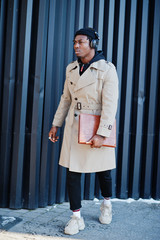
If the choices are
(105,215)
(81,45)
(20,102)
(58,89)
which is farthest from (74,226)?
(81,45)

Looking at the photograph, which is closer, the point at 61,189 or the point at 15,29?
the point at 15,29

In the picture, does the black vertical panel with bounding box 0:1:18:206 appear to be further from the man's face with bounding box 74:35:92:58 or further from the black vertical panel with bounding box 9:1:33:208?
the man's face with bounding box 74:35:92:58

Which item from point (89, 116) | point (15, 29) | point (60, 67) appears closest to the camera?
point (89, 116)

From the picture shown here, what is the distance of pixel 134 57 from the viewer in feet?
14.7

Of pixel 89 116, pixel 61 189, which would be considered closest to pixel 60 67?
pixel 89 116

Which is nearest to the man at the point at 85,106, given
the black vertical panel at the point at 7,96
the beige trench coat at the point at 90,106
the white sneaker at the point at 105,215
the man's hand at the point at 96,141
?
the beige trench coat at the point at 90,106

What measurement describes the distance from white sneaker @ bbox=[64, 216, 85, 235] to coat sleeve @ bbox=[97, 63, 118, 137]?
98cm

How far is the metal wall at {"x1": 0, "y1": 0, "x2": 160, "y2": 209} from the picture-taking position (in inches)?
150

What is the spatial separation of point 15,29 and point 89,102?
148cm

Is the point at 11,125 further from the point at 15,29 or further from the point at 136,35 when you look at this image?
the point at 136,35

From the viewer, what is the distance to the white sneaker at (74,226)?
307 centimetres

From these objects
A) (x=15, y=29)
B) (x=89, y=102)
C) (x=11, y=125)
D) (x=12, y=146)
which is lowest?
(x=12, y=146)

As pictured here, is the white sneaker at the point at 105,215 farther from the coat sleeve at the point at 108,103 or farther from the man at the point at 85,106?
the coat sleeve at the point at 108,103

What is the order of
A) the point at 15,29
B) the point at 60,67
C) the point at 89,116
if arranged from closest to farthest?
the point at 89,116
the point at 15,29
the point at 60,67
